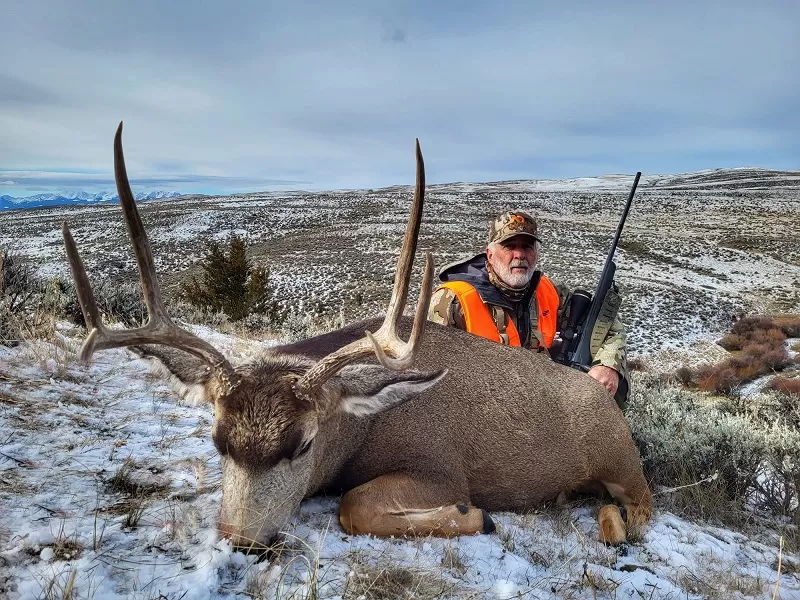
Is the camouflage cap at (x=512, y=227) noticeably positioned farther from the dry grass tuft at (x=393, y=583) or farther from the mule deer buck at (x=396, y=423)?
the dry grass tuft at (x=393, y=583)

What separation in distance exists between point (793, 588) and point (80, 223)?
6239 centimetres

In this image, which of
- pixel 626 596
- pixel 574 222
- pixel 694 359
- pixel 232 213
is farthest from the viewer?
pixel 232 213

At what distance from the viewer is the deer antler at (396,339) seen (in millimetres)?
2631

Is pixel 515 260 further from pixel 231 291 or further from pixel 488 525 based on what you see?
pixel 231 291

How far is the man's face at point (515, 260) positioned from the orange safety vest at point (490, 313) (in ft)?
0.79

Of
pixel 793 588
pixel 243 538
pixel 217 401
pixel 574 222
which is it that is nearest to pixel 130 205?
pixel 217 401

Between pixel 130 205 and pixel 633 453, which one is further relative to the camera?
pixel 633 453

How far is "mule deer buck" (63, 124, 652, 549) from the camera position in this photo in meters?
2.74

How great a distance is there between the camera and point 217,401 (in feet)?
9.50

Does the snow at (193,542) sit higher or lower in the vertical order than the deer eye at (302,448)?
lower

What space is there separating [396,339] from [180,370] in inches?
48.6

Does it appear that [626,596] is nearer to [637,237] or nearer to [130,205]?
[130,205]

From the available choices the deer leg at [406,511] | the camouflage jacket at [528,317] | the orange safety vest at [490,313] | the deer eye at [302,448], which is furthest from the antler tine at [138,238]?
the orange safety vest at [490,313]

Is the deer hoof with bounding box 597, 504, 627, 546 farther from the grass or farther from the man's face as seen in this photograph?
the man's face
